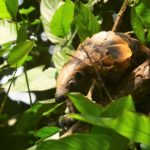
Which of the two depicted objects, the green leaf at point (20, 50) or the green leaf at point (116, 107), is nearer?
Result: the green leaf at point (116, 107)

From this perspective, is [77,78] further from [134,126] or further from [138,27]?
[134,126]

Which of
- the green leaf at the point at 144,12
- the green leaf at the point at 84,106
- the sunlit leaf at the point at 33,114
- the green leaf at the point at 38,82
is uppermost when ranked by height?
the green leaf at the point at 144,12

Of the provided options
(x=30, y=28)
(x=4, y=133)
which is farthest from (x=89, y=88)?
(x=4, y=133)

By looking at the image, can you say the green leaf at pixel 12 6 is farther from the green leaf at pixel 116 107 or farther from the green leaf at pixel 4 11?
the green leaf at pixel 116 107

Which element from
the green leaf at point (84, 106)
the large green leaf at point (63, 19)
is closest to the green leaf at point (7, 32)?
the large green leaf at point (63, 19)

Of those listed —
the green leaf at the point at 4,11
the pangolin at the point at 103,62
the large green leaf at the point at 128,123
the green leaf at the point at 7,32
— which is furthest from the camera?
the green leaf at the point at 7,32

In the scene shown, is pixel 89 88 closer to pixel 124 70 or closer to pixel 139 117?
pixel 124 70
